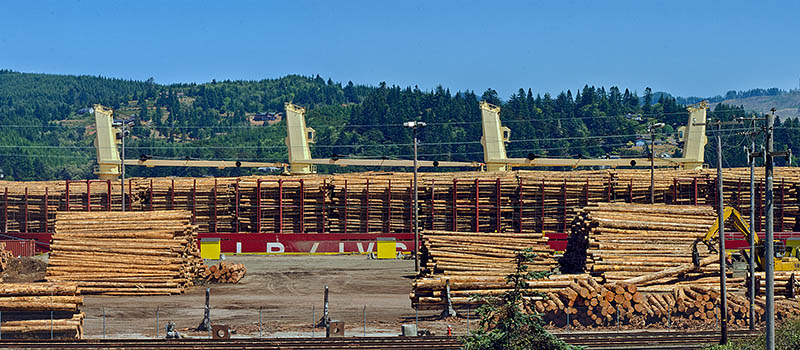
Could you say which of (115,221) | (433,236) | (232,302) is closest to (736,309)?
(433,236)

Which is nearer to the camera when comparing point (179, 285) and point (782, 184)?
point (179, 285)

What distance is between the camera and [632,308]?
1435 inches

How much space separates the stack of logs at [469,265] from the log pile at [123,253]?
11429 mm

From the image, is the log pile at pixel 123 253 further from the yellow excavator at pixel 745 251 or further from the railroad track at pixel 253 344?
the yellow excavator at pixel 745 251

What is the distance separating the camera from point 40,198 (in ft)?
218

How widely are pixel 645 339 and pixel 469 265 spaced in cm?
1126

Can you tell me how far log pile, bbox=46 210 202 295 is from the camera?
44000mm

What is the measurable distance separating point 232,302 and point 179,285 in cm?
372

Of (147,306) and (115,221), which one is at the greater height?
(115,221)

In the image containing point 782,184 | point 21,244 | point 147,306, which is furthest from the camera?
point 782,184

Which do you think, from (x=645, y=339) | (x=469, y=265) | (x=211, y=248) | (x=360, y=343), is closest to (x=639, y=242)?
(x=469, y=265)

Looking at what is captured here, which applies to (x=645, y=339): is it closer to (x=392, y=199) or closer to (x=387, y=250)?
(x=387, y=250)

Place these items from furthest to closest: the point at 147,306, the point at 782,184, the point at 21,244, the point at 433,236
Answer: the point at 782,184 < the point at 21,244 < the point at 433,236 < the point at 147,306

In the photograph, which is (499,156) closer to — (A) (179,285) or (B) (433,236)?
(B) (433,236)
